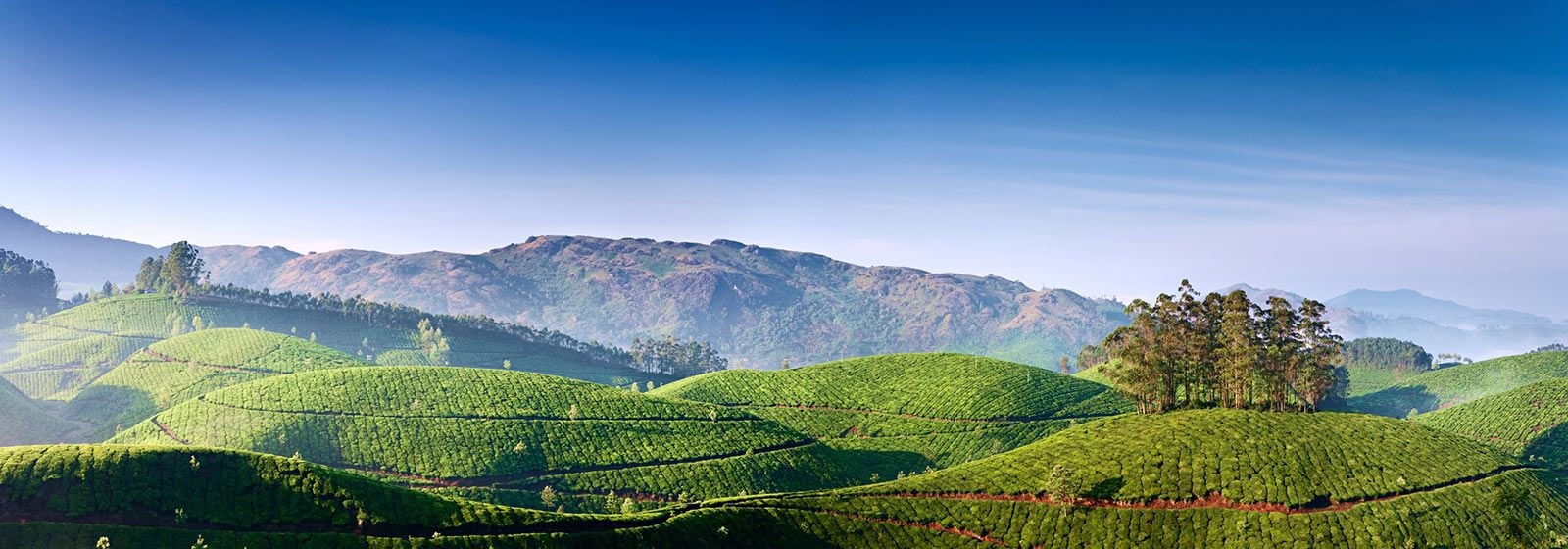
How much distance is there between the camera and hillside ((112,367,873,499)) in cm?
13362

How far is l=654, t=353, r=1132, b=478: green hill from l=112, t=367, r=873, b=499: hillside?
15.7 metres

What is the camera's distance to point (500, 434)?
14175 cm

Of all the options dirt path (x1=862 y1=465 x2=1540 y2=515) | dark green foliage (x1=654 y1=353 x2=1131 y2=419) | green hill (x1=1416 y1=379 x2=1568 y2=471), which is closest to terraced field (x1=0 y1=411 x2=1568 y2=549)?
dirt path (x1=862 y1=465 x2=1540 y2=515)

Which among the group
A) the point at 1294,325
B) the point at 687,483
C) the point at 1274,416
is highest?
the point at 1294,325

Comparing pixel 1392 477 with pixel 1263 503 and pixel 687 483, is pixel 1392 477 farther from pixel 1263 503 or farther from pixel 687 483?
pixel 687 483

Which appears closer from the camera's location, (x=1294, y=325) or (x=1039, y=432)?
(x=1294, y=325)

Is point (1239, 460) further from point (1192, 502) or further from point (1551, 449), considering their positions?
point (1551, 449)

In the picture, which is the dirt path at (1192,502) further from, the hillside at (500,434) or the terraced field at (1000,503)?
the hillside at (500,434)

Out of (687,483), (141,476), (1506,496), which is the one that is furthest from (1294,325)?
(141,476)

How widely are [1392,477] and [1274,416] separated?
18.2 meters

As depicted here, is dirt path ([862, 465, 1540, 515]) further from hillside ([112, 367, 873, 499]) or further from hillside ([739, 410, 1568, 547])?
hillside ([112, 367, 873, 499])

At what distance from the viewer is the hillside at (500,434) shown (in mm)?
133625

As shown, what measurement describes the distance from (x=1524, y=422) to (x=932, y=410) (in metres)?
116

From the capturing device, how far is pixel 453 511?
82.2 metres
